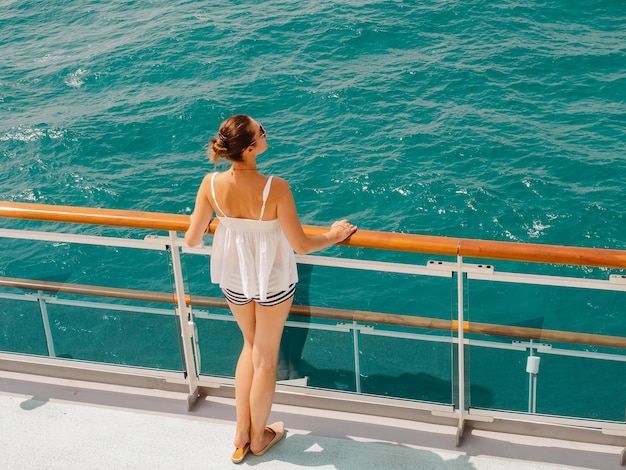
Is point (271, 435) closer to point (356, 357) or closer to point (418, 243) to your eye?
point (356, 357)

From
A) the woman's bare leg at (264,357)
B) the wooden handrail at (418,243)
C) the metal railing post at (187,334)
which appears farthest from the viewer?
the metal railing post at (187,334)

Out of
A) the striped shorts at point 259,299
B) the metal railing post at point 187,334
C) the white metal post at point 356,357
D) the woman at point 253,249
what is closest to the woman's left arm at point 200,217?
the woman at point 253,249

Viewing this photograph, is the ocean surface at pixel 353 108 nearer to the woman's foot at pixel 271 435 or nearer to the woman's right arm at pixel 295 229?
the woman's foot at pixel 271 435

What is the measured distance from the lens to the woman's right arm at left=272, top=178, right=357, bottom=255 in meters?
3.47

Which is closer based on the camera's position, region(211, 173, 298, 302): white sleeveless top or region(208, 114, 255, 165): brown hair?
region(208, 114, 255, 165): brown hair

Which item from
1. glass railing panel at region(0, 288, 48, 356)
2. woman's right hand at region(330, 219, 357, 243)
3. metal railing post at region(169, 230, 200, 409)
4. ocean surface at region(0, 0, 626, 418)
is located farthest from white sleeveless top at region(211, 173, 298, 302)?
ocean surface at region(0, 0, 626, 418)

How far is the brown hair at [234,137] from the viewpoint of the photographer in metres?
3.37

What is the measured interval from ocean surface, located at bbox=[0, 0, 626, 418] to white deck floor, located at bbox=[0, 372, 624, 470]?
46.7 ft

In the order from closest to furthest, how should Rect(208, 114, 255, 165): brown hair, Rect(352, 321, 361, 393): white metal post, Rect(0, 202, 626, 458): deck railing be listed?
Rect(208, 114, 255, 165): brown hair < Rect(0, 202, 626, 458): deck railing < Rect(352, 321, 361, 393): white metal post

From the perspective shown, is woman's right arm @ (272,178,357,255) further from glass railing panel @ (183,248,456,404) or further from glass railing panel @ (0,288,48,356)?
glass railing panel @ (0,288,48,356)

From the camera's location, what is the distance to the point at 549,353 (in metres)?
3.85

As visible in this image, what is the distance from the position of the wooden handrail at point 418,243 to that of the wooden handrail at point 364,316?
38 cm

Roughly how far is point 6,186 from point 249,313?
19.4 meters

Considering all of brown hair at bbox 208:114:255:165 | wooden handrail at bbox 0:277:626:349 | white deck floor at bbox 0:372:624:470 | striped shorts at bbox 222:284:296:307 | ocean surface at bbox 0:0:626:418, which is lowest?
ocean surface at bbox 0:0:626:418
